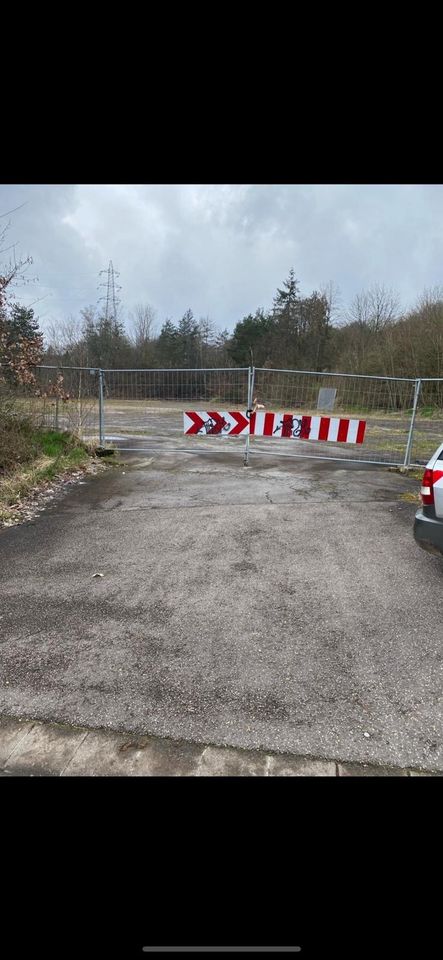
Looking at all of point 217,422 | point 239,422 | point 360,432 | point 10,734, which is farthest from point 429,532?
point 217,422

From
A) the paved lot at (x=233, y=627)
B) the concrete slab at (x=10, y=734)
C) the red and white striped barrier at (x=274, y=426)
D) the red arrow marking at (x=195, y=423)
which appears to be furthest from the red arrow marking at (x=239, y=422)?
the concrete slab at (x=10, y=734)

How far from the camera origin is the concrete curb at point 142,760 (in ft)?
6.07

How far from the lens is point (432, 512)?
11.2 ft

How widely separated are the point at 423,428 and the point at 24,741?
1318cm

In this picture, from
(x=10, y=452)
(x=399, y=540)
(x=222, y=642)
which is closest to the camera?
(x=222, y=642)

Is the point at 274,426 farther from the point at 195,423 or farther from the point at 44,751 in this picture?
the point at 44,751

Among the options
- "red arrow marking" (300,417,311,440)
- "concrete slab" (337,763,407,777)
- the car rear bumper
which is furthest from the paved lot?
"red arrow marking" (300,417,311,440)

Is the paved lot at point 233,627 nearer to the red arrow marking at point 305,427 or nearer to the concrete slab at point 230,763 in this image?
the concrete slab at point 230,763

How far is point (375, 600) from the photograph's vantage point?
134 inches

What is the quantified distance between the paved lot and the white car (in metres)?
0.47
